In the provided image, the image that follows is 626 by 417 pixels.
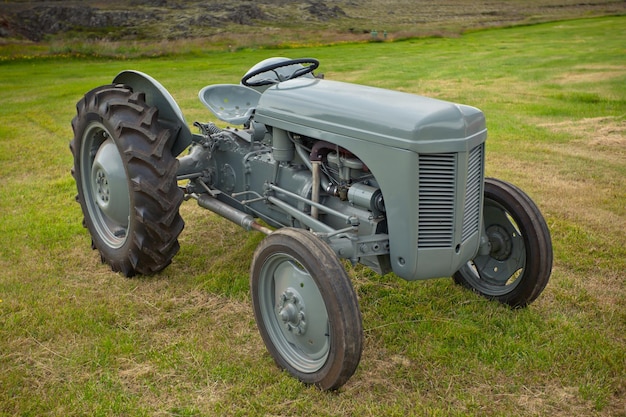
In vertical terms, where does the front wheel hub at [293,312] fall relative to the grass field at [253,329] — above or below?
above

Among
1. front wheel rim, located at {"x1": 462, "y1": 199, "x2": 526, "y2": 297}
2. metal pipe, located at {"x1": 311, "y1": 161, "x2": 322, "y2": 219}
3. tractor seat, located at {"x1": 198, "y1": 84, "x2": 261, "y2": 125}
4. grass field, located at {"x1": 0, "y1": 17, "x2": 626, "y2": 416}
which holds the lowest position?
grass field, located at {"x1": 0, "y1": 17, "x2": 626, "y2": 416}

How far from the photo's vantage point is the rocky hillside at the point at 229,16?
25391mm

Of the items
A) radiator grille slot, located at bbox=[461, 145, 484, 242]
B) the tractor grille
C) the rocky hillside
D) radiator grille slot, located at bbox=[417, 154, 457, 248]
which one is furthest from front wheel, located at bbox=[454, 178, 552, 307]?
the rocky hillside

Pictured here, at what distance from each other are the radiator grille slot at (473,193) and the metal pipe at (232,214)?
1259 millimetres

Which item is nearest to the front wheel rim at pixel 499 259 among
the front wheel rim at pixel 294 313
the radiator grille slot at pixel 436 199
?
the radiator grille slot at pixel 436 199

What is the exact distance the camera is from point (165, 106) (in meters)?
4.00

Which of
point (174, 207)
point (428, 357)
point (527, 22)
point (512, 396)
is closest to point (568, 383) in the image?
point (512, 396)

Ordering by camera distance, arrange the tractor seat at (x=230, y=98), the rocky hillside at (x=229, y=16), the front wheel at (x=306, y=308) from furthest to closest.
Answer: the rocky hillside at (x=229, y=16) < the tractor seat at (x=230, y=98) < the front wheel at (x=306, y=308)

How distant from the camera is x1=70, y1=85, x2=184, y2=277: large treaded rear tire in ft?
12.1

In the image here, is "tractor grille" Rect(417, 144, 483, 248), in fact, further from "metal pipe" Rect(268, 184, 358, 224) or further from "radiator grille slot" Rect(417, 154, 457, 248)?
"metal pipe" Rect(268, 184, 358, 224)

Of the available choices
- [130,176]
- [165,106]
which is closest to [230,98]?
[165,106]

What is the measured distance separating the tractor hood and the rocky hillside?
23056 mm

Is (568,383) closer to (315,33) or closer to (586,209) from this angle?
(586,209)

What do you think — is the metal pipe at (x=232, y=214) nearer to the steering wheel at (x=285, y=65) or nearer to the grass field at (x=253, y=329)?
the grass field at (x=253, y=329)
